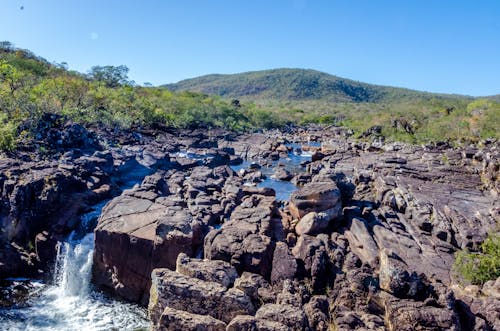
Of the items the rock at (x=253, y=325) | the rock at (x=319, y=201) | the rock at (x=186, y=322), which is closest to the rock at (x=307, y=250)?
the rock at (x=319, y=201)

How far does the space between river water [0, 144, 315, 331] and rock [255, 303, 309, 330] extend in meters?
6.35

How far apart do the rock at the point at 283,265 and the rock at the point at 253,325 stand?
3115 mm

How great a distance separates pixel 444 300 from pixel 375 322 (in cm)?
216

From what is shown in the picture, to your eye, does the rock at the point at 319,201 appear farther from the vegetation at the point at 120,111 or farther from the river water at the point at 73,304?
the vegetation at the point at 120,111

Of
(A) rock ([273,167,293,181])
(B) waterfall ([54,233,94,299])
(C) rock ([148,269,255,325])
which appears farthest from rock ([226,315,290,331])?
(A) rock ([273,167,293,181])

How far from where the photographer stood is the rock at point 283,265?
475 inches

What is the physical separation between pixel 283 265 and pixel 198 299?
11.9 ft

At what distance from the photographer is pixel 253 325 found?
883 cm

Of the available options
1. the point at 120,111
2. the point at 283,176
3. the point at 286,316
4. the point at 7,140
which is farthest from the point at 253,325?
the point at 120,111

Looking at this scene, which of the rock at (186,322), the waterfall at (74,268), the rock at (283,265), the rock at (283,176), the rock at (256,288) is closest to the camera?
the rock at (186,322)

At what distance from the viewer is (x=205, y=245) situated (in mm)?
13883

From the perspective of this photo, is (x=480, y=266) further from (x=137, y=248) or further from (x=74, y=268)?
(x=74, y=268)

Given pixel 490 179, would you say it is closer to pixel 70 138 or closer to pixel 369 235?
pixel 369 235

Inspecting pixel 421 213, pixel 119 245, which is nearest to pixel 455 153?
pixel 421 213
